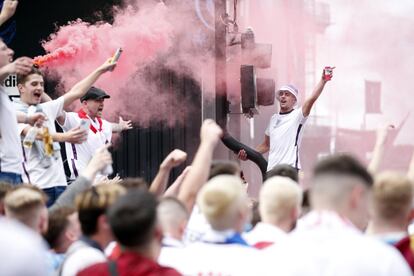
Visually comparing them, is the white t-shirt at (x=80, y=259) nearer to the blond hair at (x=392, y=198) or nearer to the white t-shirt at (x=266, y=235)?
the white t-shirt at (x=266, y=235)

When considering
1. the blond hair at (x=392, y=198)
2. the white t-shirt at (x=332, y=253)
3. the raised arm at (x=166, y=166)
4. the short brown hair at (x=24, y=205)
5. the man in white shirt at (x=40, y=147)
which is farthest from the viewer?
the man in white shirt at (x=40, y=147)

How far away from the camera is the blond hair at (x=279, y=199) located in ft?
12.1

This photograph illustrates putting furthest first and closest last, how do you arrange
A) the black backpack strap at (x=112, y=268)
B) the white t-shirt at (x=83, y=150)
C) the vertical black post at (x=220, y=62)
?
1. the vertical black post at (x=220, y=62)
2. the white t-shirt at (x=83, y=150)
3. the black backpack strap at (x=112, y=268)

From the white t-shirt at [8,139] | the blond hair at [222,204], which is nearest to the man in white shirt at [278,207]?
the blond hair at [222,204]

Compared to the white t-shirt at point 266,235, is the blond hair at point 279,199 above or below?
above

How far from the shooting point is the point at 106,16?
35.4 feet

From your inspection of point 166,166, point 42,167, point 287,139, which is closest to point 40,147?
point 42,167

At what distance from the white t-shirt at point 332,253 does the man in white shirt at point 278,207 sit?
532 mm

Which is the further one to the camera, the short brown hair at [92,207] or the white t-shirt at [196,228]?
the white t-shirt at [196,228]

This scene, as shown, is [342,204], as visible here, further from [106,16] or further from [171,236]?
[106,16]

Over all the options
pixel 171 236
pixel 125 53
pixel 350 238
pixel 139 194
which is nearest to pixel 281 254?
pixel 350 238

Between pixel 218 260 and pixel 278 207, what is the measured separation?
13.8 inches

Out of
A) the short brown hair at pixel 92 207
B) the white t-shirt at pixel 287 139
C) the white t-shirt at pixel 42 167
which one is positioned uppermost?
the short brown hair at pixel 92 207

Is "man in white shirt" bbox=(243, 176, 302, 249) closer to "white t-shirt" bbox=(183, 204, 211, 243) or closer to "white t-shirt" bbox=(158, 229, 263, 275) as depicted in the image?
"white t-shirt" bbox=(158, 229, 263, 275)
